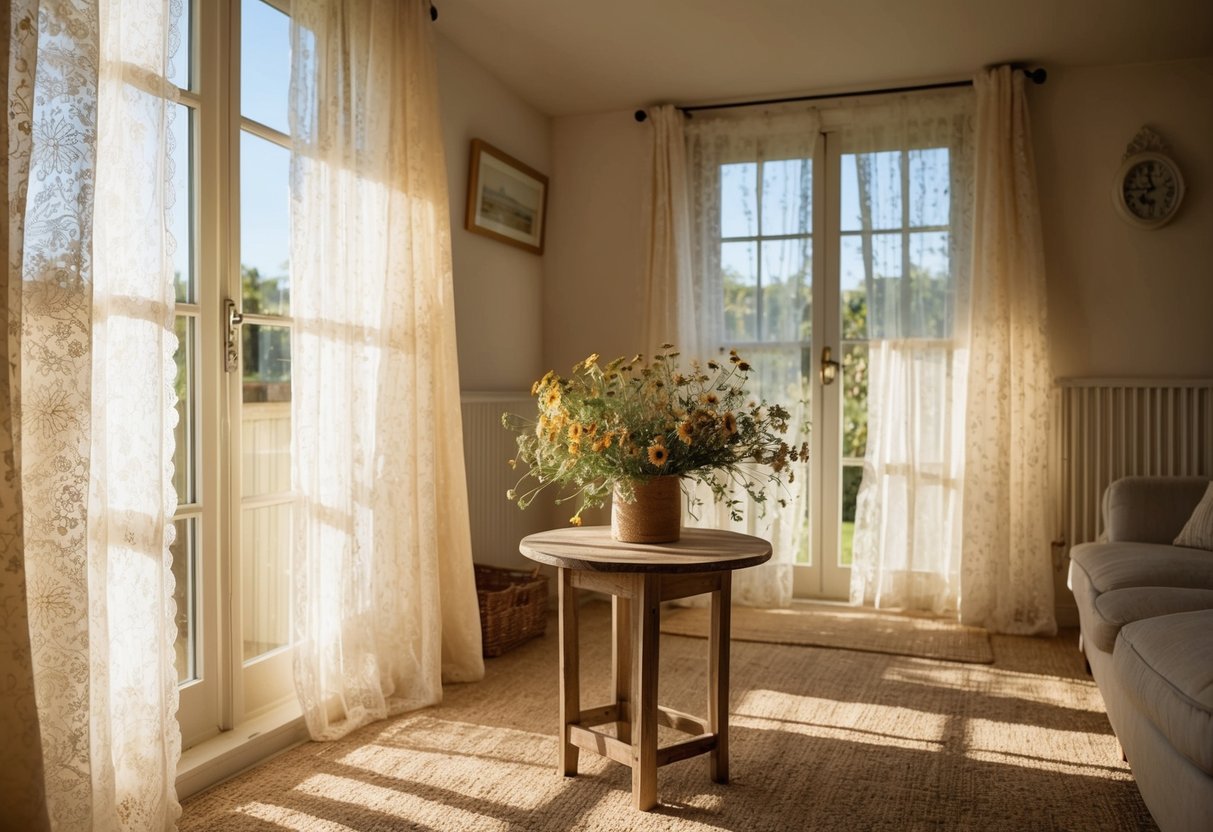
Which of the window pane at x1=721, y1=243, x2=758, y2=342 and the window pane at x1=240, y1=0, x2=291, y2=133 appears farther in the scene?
the window pane at x1=721, y1=243, x2=758, y2=342

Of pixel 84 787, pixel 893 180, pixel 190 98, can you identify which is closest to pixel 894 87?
pixel 893 180

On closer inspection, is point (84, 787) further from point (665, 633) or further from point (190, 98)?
point (665, 633)

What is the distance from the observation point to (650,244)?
14.6 ft

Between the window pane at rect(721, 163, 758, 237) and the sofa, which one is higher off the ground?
the window pane at rect(721, 163, 758, 237)

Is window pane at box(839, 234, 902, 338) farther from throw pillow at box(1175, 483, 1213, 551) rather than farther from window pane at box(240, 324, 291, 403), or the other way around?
window pane at box(240, 324, 291, 403)

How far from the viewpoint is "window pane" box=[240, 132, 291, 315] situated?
271 cm

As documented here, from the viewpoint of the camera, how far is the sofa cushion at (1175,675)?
5.71ft

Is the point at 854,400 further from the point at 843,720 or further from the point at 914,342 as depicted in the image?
the point at 843,720

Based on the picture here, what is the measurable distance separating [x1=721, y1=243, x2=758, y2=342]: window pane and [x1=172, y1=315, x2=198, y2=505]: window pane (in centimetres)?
260

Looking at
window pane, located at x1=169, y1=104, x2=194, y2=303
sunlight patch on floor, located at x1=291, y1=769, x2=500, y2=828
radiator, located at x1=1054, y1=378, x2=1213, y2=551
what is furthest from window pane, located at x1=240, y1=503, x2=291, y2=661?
radiator, located at x1=1054, y1=378, x2=1213, y2=551

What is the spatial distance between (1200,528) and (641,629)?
2.06 metres

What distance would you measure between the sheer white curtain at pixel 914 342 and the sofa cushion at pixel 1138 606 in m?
1.58

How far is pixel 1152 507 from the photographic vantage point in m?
3.34

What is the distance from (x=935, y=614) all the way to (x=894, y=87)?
2.28 meters
